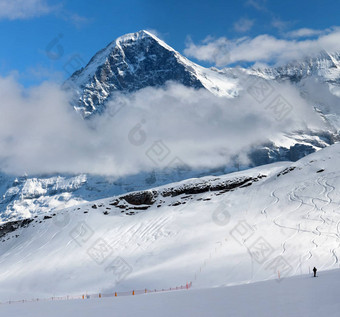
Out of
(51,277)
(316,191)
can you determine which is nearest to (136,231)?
(51,277)

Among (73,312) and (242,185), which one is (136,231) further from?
(73,312)

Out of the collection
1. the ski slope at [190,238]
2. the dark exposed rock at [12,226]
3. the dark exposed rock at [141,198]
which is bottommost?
the ski slope at [190,238]

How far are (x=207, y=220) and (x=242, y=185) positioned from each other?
2450 cm

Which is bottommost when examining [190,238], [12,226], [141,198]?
[190,238]

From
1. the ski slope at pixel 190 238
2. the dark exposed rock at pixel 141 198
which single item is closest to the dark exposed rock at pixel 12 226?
the ski slope at pixel 190 238

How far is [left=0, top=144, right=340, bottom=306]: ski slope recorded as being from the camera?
6531 cm

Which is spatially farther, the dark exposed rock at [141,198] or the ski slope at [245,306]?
the dark exposed rock at [141,198]

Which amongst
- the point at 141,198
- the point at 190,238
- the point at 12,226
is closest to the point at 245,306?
the point at 190,238

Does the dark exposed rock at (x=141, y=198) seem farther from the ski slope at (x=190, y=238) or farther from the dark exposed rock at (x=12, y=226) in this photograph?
the dark exposed rock at (x=12, y=226)

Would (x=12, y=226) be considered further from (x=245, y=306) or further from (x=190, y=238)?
(x=245, y=306)

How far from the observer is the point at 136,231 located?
10150 centimetres

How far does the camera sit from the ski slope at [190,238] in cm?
6531

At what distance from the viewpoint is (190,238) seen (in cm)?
8881

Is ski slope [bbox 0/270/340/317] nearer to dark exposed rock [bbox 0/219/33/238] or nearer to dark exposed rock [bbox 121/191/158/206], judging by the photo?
dark exposed rock [bbox 121/191/158/206]
